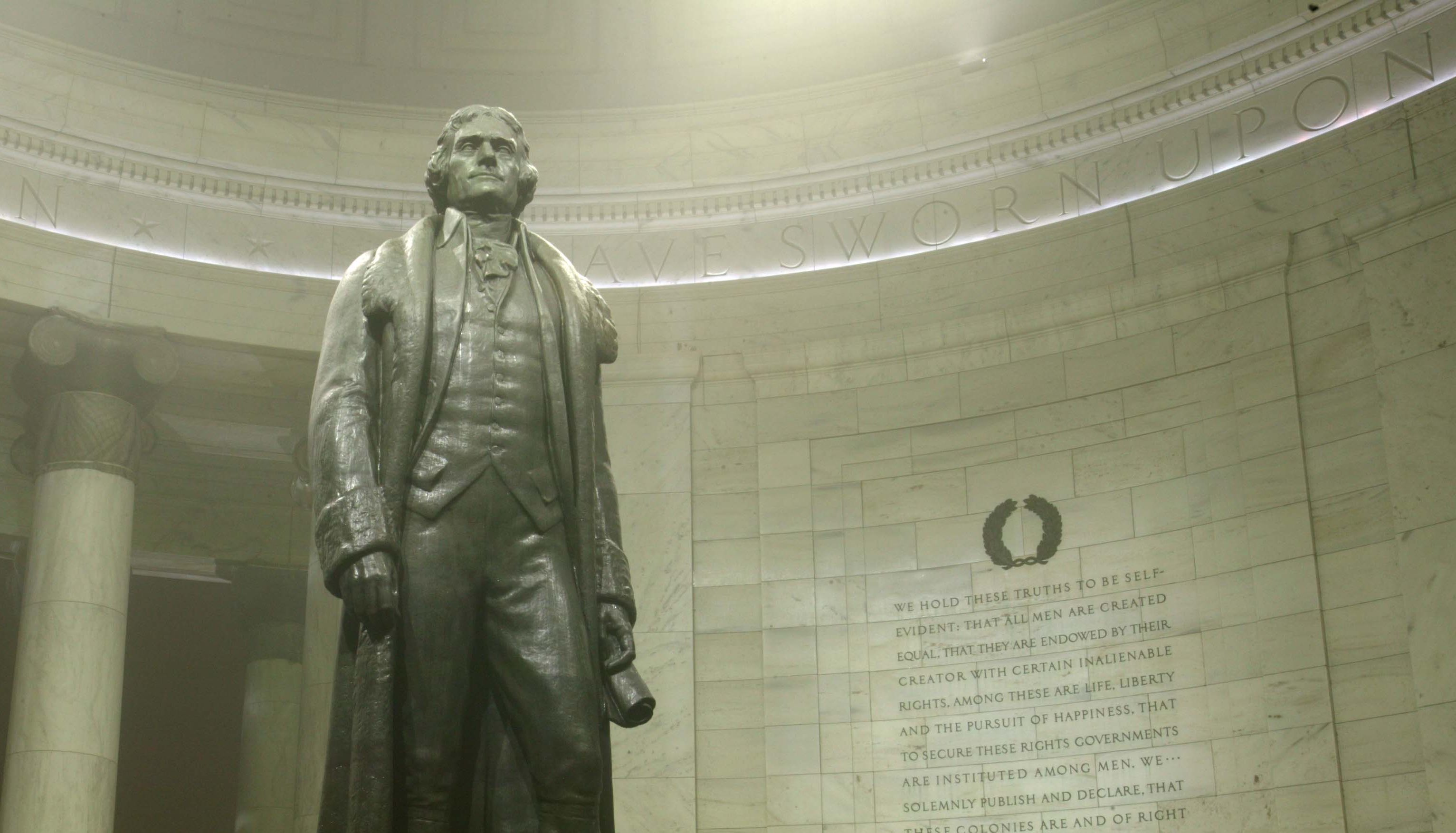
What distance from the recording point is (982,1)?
13.6 meters

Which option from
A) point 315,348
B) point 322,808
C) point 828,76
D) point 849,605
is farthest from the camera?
point 828,76

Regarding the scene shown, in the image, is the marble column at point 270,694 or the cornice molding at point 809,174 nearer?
the cornice molding at point 809,174

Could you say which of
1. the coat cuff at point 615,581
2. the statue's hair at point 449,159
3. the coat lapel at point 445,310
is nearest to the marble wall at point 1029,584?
the coat cuff at point 615,581

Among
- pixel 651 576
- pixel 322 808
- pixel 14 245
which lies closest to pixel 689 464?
pixel 651 576

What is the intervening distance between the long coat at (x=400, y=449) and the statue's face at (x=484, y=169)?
10 cm

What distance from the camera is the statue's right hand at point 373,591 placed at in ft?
17.5

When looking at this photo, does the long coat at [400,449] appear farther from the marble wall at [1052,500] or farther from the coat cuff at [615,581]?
the marble wall at [1052,500]

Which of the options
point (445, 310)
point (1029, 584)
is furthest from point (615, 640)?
point (1029, 584)

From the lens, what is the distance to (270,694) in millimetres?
16469

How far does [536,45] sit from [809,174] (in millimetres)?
2816

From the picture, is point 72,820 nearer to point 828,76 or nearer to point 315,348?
point 315,348

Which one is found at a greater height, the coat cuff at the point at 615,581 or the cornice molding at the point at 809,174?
the cornice molding at the point at 809,174

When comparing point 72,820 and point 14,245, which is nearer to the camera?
point 72,820

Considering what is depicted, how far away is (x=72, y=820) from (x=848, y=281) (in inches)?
274
